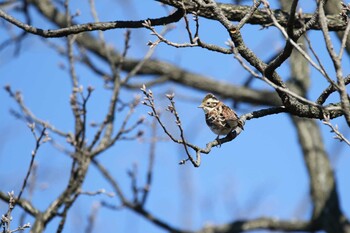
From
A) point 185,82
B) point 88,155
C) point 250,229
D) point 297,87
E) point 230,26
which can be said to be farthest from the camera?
point 185,82

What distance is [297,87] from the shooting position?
9906mm

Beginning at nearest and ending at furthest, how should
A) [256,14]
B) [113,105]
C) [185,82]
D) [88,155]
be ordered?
[256,14] → [88,155] → [113,105] → [185,82]

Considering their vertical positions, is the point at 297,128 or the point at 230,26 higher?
the point at 297,128

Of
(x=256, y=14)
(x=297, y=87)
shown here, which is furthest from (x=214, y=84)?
(x=256, y=14)

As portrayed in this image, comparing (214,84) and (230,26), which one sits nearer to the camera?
(230,26)

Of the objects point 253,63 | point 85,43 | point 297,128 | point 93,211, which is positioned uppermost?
point 85,43

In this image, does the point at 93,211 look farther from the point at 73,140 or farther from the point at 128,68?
the point at 128,68

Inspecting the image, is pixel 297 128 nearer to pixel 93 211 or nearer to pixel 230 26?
pixel 93 211

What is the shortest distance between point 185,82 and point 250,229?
266 centimetres

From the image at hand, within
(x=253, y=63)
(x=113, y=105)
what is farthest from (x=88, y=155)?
(x=253, y=63)

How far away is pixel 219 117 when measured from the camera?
16.4ft

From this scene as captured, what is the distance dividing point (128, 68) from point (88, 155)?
4.11 meters

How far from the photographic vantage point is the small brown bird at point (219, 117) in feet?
15.7

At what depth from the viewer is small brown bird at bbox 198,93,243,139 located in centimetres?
477
